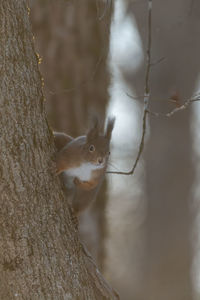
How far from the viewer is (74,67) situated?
5.30 meters

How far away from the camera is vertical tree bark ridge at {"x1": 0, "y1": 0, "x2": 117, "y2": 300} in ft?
7.59

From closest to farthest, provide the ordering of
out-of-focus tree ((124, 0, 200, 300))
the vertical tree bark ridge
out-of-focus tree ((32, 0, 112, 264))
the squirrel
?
the vertical tree bark ridge < the squirrel < out-of-focus tree ((32, 0, 112, 264)) < out-of-focus tree ((124, 0, 200, 300))

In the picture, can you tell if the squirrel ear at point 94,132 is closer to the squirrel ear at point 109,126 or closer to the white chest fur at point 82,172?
the squirrel ear at point 109,126

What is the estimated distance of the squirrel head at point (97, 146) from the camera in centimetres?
298

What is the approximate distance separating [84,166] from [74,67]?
2.49 metres

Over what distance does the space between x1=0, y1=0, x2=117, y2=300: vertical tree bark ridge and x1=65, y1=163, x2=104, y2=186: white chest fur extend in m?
0.44

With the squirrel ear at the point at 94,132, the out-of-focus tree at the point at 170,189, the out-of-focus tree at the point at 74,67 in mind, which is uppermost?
the squirrel ear at the point at 94,132

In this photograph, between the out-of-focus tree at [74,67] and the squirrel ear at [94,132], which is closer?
the squirrel ear at [94,132]

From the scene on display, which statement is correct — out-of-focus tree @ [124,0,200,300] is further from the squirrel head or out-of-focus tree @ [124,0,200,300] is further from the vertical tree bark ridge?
the vertical tree bark ridge

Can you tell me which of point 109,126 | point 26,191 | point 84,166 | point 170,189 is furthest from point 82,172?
point 170,189

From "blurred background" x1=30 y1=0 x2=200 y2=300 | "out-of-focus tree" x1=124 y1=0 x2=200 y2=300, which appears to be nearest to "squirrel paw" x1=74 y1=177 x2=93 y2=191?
"blurred background" x1=30 y1=0 x2=200 y2=300

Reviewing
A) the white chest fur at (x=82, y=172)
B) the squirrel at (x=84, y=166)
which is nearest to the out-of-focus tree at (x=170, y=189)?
the squirrel at (x=84, y=166)

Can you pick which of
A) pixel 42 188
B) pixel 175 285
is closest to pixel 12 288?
pixel 42 188

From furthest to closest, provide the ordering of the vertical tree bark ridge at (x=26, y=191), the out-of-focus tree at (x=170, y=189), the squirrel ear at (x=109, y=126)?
the out-of-focus tree at (x=170, y=189) → the squirrel ear at (x=109, y=126) → the vertical tree bark ridge at (x=26, y=191)
